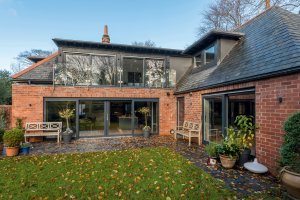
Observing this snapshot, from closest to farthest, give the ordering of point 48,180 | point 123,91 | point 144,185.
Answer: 1. point 144,185
2. point 48,180
3. point 123,91

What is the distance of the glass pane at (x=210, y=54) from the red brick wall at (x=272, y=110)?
12.3ft

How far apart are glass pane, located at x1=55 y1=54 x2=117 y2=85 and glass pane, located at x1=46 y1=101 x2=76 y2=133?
1.17m

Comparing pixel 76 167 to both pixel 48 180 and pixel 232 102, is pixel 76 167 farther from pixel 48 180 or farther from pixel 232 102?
pixel 232 102

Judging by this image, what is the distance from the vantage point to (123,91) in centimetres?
1003

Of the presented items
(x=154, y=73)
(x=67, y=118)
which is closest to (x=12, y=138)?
(x=67, y=118)

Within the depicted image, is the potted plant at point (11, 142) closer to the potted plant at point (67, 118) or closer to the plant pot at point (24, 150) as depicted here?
the plant pot at point (24, 150)

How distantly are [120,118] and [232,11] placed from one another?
1436 cm

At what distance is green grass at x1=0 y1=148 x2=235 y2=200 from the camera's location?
11.1 feet

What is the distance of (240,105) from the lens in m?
6.23

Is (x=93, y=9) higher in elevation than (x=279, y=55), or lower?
higher

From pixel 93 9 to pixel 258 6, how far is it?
1234 cm

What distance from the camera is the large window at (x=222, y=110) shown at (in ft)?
19.5

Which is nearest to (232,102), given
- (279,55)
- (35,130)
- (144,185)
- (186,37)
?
(279,55)

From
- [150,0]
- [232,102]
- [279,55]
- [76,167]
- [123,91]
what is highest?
[150,0]
